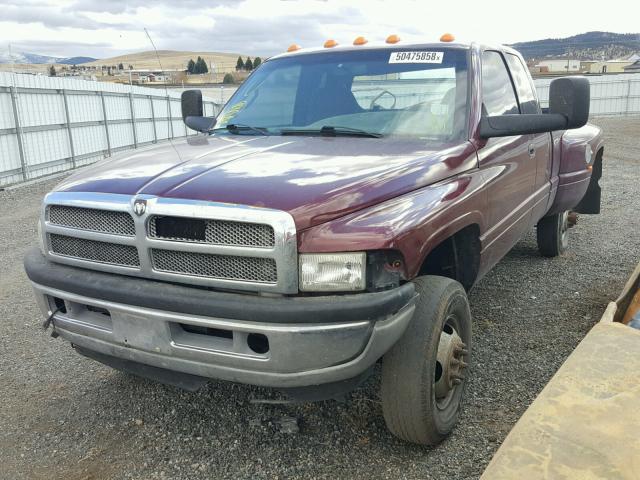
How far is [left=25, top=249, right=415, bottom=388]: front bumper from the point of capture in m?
2.26

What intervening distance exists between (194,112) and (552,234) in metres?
3.66

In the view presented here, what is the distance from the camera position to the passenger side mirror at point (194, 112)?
445cm

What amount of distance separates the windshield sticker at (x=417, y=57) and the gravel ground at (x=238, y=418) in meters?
1.90

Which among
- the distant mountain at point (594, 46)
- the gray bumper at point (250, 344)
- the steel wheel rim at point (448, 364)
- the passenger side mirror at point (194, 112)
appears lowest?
the steel wheel rim at point (448, 364)

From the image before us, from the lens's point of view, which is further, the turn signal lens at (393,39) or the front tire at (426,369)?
the turn signal lens at (393,39)

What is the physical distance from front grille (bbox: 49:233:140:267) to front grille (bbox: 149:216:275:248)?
19 centimetres

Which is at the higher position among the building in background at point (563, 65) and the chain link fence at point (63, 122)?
the building in background at point (563, 65)

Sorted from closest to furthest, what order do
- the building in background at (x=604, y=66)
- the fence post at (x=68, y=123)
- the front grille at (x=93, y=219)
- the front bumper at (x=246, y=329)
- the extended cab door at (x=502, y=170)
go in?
the front bumper at (x=246, y=329) < the front grille at (x=93, y=219) < the extended cab door at (x=502, y=170) < the fence post at (x=68, y=123) < the building in background at (x=604, y=66)

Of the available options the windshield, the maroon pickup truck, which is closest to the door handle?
the maroon pickup truck

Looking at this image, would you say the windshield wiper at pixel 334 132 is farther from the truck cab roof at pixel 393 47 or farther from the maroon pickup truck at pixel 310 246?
the truck cab roof at pixel 393 47

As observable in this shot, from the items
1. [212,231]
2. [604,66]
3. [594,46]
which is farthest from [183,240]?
[594,46]

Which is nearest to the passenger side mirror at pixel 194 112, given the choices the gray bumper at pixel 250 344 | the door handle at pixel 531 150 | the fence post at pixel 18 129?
the gray bumper at pixel 250 344

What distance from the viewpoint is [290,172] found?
2605mm

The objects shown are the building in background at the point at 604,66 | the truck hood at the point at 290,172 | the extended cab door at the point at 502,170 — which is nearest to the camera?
the truck hood at the point at 290,172
